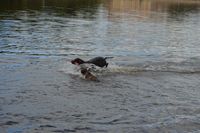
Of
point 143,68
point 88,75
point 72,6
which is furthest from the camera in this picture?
point 72,6

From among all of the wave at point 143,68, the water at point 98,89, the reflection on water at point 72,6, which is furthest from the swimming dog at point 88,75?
the reflection on water at point 72,6

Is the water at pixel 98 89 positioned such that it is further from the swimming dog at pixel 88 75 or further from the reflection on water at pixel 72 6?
the reflection on water at pixel 72 6

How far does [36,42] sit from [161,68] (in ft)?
31.6

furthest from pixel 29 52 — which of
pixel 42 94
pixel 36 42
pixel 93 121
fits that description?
pixel 93 121

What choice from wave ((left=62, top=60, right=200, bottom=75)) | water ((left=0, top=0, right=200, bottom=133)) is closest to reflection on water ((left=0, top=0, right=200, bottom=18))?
water ((left=0, top=0, right=200, bottom=133))

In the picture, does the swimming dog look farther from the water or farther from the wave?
the wave

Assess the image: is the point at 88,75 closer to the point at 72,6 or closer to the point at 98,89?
the point at 98,89

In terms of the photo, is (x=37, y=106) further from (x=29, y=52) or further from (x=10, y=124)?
(x=29, y=52)

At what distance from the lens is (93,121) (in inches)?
423

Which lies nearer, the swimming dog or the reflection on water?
the swimming dog

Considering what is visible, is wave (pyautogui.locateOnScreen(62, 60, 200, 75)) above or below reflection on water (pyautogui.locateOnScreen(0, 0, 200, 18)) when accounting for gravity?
above

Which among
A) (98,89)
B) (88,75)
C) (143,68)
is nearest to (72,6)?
(143,68)

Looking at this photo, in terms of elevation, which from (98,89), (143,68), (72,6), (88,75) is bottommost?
(72,6)

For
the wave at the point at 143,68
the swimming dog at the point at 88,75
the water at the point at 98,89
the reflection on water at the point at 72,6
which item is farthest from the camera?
the reflection on water at the point at 72,6
